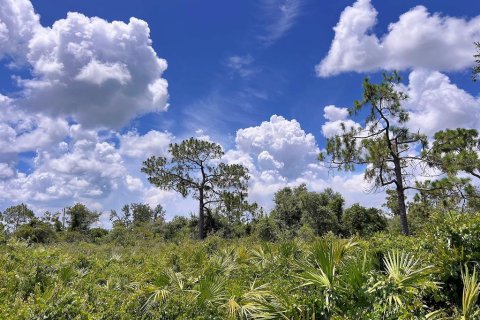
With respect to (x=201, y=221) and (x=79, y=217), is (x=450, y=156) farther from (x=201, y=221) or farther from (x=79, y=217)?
(x=79, y=217)

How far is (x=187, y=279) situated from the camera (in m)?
8.70

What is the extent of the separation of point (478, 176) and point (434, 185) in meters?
4.62

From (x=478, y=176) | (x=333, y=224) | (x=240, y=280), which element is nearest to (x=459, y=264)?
(x=240, y=280)

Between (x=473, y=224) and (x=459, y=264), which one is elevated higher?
(x=473, y=224)

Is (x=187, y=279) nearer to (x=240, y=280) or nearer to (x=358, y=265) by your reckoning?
(x=240, y=280)

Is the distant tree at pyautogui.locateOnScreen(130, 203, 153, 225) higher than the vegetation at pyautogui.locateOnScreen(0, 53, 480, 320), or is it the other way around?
the distant tree at pyautogui.locateOnScreen(130, 203, 153, 225)

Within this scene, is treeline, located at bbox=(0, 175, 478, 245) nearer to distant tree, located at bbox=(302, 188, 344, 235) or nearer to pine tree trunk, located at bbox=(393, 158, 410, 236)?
distant tree, located at bbox=(302, 188, 344, 235)

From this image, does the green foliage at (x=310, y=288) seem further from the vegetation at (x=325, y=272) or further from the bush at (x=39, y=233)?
the bush at (x=39, y=233)

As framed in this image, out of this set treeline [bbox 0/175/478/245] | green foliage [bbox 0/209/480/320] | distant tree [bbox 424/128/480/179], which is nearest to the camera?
green foliage [bbox 0/209/480/320]

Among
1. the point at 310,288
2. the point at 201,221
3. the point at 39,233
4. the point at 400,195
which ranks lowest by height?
the point at 310,288

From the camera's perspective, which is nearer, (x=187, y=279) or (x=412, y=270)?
(x=412, y=270)

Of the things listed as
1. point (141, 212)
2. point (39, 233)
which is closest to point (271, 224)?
point (39, 233)

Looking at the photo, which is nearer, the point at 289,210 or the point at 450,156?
the point at 450,156

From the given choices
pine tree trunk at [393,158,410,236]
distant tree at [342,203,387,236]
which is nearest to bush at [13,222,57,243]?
distant tree at [342,203,387,236]
